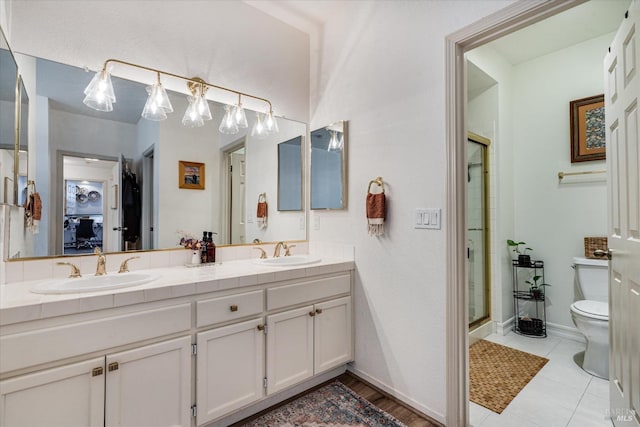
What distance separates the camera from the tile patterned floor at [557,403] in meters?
1.71

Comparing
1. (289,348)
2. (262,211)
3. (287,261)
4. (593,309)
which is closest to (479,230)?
(593,309)

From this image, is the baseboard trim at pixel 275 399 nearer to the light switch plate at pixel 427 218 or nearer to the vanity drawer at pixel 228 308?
the vanity drawer at pixel 228 308

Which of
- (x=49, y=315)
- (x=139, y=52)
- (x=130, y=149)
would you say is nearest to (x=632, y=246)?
(x=49, y=315)

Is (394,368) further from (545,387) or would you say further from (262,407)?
(545,387)

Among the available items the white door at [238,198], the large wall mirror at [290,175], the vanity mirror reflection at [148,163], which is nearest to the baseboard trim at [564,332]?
the vanity mirror reflection at [148,163]

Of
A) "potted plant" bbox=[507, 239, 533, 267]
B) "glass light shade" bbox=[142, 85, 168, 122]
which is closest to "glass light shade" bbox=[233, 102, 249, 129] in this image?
"glass light shade" bbox=[142, 85, 168, 122]

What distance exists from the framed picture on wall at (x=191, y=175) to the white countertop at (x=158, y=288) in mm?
551

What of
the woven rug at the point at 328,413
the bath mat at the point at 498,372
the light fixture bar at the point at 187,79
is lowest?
the bath mat at the point at 498,372

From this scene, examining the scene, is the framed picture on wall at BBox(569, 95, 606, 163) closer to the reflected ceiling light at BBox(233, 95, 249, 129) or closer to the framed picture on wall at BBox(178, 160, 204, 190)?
the reflected ceiling light at BBox(233, 95, 249, 129)

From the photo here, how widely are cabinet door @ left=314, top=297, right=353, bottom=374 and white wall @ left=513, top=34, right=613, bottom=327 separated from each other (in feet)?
7.05

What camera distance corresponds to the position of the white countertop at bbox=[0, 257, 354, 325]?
111 cm

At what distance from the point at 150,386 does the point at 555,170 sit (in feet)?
11.6

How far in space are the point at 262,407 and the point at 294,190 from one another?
5.08 feet

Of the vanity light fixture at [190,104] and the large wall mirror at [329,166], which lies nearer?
the vanity light fixture at [190,104]
